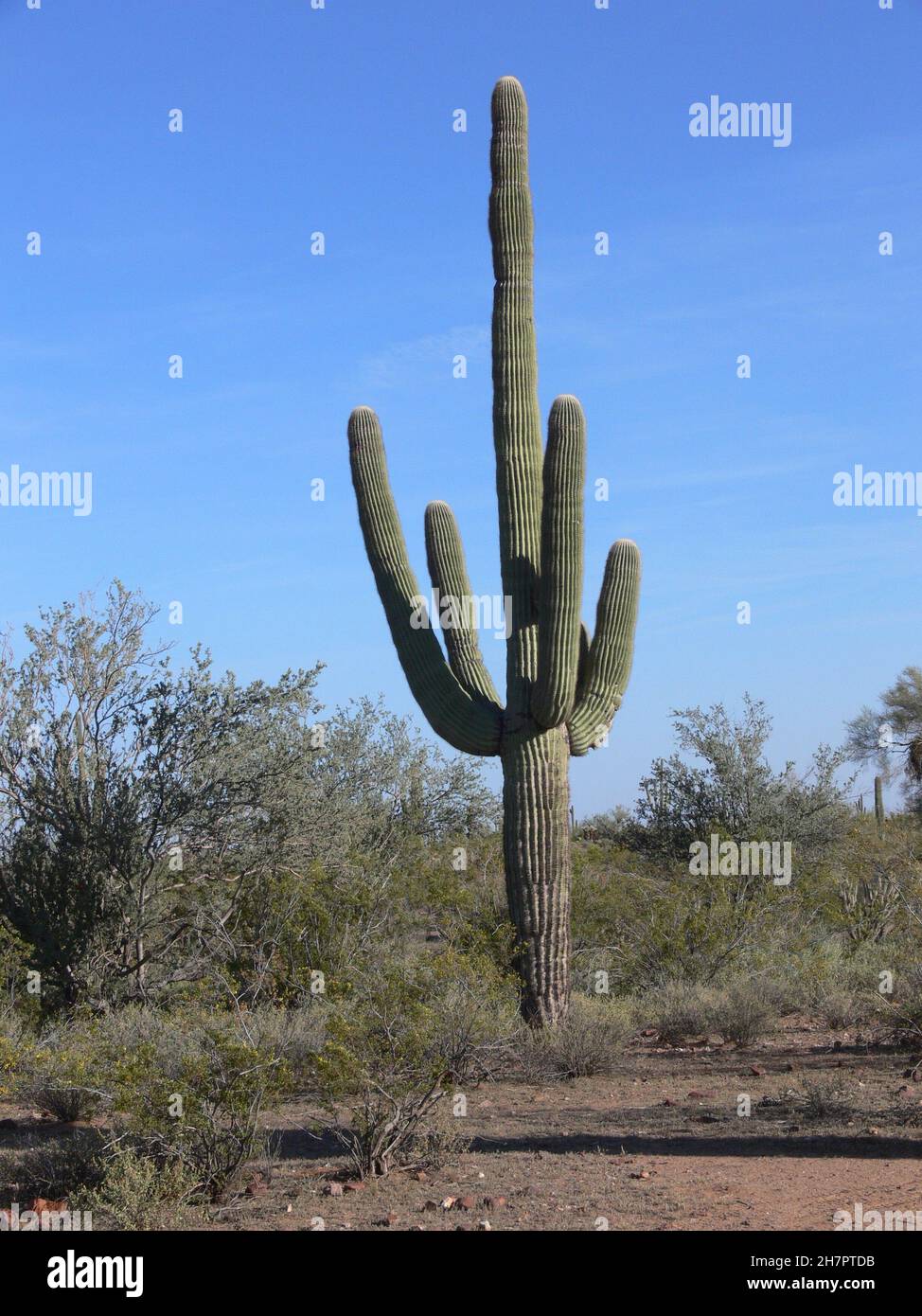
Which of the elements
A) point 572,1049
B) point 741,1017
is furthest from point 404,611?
point 741,1017

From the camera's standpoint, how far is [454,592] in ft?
33.4

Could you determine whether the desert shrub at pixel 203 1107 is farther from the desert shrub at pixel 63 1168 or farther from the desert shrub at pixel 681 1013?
the desert shrub at pixel 681 1013

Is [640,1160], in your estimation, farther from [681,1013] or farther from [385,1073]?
[681,1013]

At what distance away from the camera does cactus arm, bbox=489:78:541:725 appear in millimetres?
9797

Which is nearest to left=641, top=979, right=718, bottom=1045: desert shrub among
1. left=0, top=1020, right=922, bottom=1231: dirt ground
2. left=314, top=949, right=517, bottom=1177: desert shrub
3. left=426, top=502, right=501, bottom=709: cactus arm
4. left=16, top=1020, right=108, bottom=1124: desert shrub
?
left=0, top=1020, right=922, bottom=1231: dirt ground

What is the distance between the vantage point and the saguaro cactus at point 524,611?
9.42 meters

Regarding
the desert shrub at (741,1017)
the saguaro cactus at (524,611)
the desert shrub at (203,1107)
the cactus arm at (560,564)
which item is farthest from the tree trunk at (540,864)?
the desert shrub at (203,1107)

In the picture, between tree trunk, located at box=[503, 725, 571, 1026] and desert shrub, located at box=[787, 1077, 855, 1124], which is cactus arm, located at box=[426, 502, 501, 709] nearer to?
tree trunk, located at box=[503, 725, 571, 1026]

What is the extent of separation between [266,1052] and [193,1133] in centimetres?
62

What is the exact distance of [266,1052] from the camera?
637 centimetres
